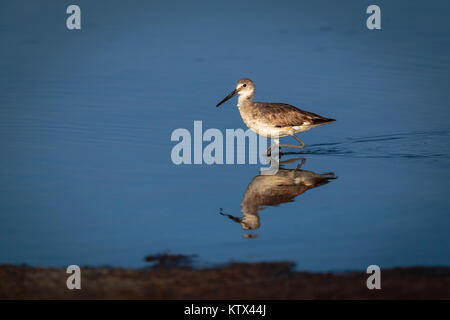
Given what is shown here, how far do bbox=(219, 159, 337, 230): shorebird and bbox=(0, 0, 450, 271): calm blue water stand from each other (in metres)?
0.14

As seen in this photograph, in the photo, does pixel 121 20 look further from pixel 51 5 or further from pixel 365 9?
pixel 365 9

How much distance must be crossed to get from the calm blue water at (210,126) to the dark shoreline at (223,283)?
0.31m

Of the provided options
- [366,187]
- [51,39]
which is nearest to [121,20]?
[51,39]

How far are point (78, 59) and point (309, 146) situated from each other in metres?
7.31

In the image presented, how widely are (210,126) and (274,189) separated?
10.1ft

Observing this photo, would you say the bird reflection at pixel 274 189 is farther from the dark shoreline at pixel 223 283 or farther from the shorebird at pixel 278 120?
the dark shoreline at pixel 223 283

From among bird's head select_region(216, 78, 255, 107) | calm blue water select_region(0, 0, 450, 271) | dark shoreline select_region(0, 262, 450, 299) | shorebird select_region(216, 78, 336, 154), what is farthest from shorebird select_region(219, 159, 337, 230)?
bird's head select_region(216, 78, 255, 107)

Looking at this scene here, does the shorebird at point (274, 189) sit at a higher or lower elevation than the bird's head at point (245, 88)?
lower

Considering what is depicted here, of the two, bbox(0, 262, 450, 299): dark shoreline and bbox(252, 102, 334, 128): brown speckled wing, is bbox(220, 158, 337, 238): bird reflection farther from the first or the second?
bbox(0, 262, 450, 299): dark shoreline

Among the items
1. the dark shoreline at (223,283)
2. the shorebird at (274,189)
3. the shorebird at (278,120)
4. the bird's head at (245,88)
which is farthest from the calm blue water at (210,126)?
the bird's head at (245,88)

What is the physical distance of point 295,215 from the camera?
9.83 metres

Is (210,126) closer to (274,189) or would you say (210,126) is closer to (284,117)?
(284,117)

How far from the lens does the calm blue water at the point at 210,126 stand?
354 inches

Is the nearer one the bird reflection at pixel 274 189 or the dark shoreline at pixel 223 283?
the dark shoreline at pixel 223 283
